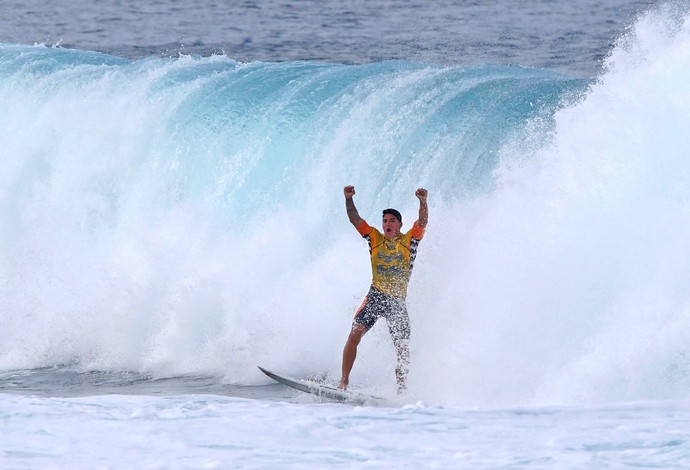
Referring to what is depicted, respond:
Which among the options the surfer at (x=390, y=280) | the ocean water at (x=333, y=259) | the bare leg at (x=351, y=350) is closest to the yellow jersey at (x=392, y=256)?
the surfer at (x=390, y=280)

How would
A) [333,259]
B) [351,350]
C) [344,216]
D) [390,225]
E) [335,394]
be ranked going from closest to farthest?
[335,394], [390,225], [351,350], [333,259], [344,216]

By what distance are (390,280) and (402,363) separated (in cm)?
72

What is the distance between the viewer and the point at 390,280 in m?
10.4

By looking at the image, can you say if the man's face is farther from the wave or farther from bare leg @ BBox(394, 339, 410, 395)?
the wave

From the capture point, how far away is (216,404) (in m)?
9.18

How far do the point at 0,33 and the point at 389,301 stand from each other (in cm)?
2807

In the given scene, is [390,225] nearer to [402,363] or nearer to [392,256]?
[392,256]

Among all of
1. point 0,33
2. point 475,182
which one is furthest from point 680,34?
point 0,33

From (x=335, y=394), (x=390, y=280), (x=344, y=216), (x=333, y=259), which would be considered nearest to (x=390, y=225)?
(x=390, y=280)

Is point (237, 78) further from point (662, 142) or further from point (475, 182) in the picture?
point (662, 142)

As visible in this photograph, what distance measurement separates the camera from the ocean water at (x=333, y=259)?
8422 mm

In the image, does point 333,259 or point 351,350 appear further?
point 333,259

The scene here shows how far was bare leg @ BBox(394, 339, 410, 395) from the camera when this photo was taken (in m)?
10.4

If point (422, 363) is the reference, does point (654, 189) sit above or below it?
above
